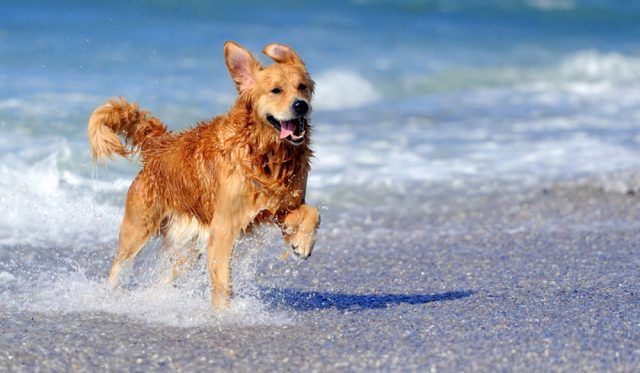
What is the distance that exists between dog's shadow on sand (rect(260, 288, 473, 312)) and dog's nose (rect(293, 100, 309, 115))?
1.14 meters

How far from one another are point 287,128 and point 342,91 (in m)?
11.4

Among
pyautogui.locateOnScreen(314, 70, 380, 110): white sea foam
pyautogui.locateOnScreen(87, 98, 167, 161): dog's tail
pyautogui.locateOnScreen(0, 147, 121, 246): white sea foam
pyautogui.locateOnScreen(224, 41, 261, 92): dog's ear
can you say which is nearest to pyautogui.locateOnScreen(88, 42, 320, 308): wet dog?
pyautogui.locateOnScreen(224, 41, 261, 92): dog's ear

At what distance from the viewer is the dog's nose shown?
18.6 feet

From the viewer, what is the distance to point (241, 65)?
19.3ft

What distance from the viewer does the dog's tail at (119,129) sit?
6562 mm

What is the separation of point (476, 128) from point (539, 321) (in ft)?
28.0

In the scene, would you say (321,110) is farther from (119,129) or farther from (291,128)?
(291,128)

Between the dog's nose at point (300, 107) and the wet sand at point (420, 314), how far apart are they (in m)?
1.12

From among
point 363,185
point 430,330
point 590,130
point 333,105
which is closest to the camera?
point 430,330

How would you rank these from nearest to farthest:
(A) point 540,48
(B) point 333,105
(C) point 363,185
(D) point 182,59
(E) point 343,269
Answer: (E) point 343,269 < (C) point 363,185 < (B) point 333,105 < (D) point 182,59 < (A) point 540,48

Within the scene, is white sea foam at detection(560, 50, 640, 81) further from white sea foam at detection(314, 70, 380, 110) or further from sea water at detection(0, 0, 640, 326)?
white sea foam at detection(314, 70, 380, 110)

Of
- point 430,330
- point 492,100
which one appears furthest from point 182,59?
point 430,330

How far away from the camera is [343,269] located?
23.8 feet

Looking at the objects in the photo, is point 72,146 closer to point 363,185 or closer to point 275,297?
point 363,185
